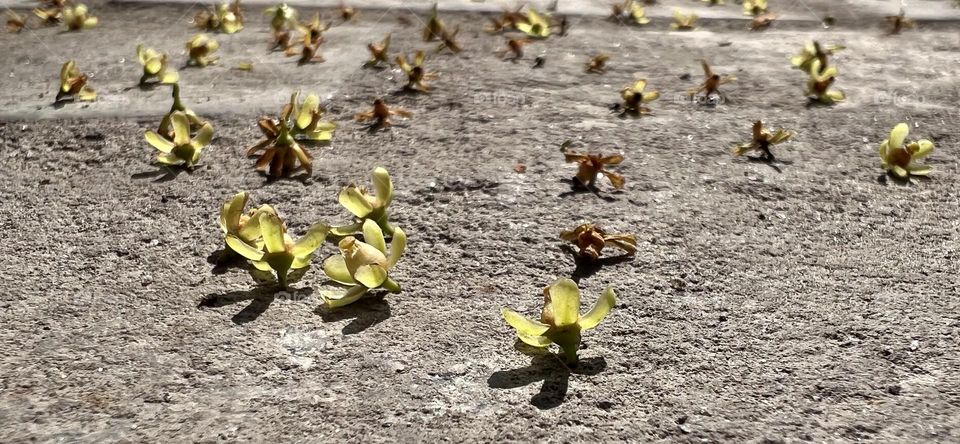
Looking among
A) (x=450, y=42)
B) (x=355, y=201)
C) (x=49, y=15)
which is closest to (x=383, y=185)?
(x=355, y=201)

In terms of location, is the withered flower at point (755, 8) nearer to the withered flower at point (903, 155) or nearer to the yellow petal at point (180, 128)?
the withered flower at point (903, 155)

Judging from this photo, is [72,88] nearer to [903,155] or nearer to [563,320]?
[563,320]

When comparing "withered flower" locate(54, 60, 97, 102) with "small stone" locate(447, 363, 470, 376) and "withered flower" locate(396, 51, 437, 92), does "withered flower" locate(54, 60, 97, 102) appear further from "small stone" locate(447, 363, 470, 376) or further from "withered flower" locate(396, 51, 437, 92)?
"small stone" locate(447, 363, 470, 376)

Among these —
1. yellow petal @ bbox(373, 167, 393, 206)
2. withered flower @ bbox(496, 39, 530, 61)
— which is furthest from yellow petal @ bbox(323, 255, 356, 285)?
withered flower @ bbox(496, 39, 530, 61)

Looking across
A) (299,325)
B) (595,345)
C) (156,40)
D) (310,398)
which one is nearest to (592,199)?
(595,345)

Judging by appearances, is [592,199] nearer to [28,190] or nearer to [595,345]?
[595,345]

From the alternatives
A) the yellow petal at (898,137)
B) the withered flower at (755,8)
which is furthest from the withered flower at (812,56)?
the yellow petal at (898,137)
